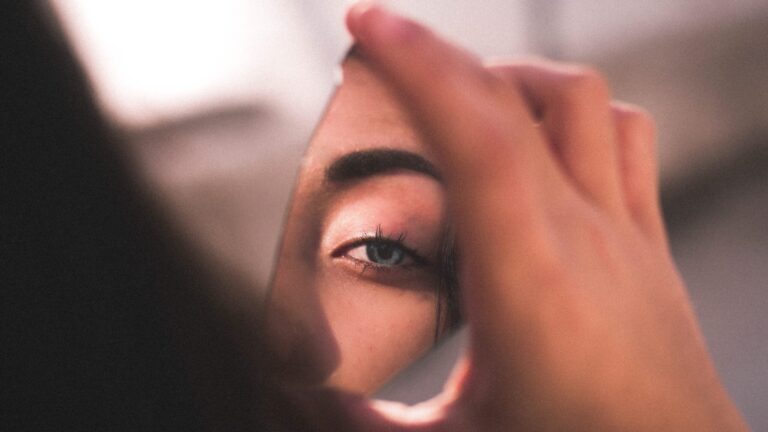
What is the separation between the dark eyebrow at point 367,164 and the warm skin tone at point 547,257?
0.17ft

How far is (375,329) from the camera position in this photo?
403mm

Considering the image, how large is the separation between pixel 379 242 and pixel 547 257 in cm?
17

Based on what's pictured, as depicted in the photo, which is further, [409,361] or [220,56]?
[409,361]

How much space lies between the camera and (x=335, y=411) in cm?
33

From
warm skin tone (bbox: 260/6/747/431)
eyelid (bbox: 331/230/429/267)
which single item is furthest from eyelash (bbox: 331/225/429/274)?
warm skin tone (bbox: 260/6/747/431)

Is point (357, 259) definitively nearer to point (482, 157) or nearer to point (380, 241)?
point (380, 241)

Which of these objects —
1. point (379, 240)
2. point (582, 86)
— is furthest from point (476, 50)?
point (379, 240)

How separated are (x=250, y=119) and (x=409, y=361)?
0.74ft

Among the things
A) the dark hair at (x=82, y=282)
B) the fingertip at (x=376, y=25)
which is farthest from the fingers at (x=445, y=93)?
the dark hair at (x=82, y=282)

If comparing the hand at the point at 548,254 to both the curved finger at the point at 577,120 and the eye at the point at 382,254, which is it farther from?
the eye at the point at 382,254

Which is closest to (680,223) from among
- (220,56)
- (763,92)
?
(763,92)

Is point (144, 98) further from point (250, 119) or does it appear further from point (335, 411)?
point (335, 411)

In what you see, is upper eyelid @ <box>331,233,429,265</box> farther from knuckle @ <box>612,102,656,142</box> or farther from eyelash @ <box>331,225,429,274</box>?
knuckle @ <box>612,102,656,142</box>

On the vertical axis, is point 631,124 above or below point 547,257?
above
